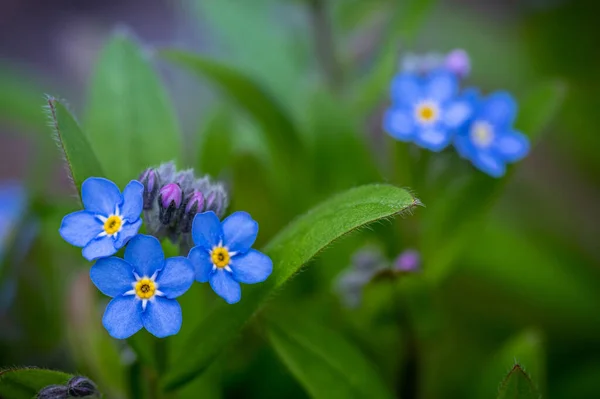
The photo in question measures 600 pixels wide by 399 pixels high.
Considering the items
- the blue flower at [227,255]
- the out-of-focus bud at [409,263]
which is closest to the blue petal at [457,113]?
the out-of-focus bud at [409,263]

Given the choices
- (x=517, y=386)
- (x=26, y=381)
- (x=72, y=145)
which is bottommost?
(x=517, y=386)

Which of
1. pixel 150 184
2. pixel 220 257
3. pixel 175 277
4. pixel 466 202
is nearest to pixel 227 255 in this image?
pixel 220 257

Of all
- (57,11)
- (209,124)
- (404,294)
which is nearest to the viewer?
(404,294)

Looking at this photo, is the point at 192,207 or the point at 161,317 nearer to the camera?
the point at 161,317

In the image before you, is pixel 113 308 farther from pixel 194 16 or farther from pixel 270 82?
pixel 194 16

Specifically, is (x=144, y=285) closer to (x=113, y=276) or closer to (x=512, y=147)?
(x=113, y=276)

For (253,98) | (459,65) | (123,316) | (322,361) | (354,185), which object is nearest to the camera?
(123,316)

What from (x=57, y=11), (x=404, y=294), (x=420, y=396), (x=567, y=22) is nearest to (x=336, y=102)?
(x=404, y=294)
